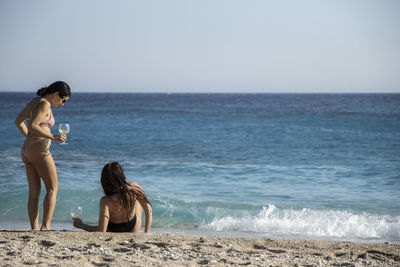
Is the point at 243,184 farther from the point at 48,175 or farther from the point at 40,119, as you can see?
the point at 40,119

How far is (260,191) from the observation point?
353 inches

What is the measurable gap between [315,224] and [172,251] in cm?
344

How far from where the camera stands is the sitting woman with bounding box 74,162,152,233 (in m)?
4.63

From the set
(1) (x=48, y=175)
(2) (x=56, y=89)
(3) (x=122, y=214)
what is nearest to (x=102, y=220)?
(3) (x=122, y=214)

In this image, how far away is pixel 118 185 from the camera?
4660mm

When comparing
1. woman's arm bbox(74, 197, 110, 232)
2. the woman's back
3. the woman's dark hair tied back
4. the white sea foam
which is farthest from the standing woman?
the white sea foam

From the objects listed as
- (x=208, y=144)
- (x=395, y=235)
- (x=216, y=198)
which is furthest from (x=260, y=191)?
(x=208, y=144)

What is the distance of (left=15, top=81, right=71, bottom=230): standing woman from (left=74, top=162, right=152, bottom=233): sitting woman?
534 millimetres

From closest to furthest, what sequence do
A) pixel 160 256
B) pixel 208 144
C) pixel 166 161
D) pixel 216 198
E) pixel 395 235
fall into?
1. pixel 160 256
2. pixel 395 235
3. pixel 216 198
4. pixel 166 161
5. pixel 208 144

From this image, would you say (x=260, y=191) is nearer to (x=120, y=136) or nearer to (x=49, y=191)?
(x=49, y=191)

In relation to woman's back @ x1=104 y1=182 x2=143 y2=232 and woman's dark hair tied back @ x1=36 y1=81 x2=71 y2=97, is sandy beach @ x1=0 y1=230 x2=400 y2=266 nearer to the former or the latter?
woman's back @ x1=104 y1=182 x2=143 y2=232

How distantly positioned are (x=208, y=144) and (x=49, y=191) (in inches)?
457

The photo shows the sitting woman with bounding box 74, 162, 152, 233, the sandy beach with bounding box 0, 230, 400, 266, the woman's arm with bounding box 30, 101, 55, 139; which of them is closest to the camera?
the sandy beach with bounding box 0, 230, 400, 266

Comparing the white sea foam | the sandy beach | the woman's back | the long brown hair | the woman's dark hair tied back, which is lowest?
the white sea foam
